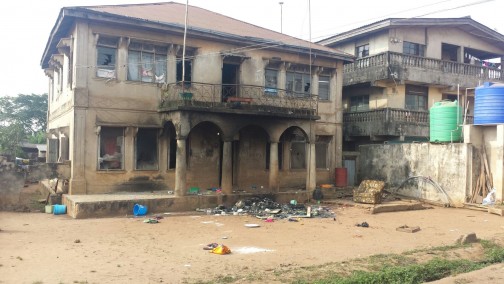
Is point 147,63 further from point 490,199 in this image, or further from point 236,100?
point 490,199

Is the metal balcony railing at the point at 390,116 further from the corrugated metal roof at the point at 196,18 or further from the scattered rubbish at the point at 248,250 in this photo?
the scattered rubbish at the point at 248,250

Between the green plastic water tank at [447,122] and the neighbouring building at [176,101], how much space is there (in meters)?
5.51

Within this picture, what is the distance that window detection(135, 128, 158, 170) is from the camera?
17.4 meters

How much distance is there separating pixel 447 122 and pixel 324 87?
248 inches

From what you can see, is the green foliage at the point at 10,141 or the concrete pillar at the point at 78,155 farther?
the green foliage at the point at 10,141

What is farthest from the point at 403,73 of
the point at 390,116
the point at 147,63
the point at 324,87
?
the point at 147,63

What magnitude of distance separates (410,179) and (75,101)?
49.8 ft

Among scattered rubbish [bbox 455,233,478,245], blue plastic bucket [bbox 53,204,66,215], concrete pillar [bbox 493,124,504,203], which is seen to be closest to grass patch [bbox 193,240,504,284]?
scattered rubbish [bbox 455,233,478,245]

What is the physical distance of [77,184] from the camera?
15797 millimetres

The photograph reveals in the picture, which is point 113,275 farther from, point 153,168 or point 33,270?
point 153,168

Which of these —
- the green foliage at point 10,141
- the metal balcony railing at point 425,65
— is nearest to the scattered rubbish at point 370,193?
the metal balcony railing at point 425,65

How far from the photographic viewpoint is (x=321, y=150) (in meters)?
22.3

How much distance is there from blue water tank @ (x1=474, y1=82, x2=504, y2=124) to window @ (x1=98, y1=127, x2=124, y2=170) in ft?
49.2

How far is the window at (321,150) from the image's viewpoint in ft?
72.7
